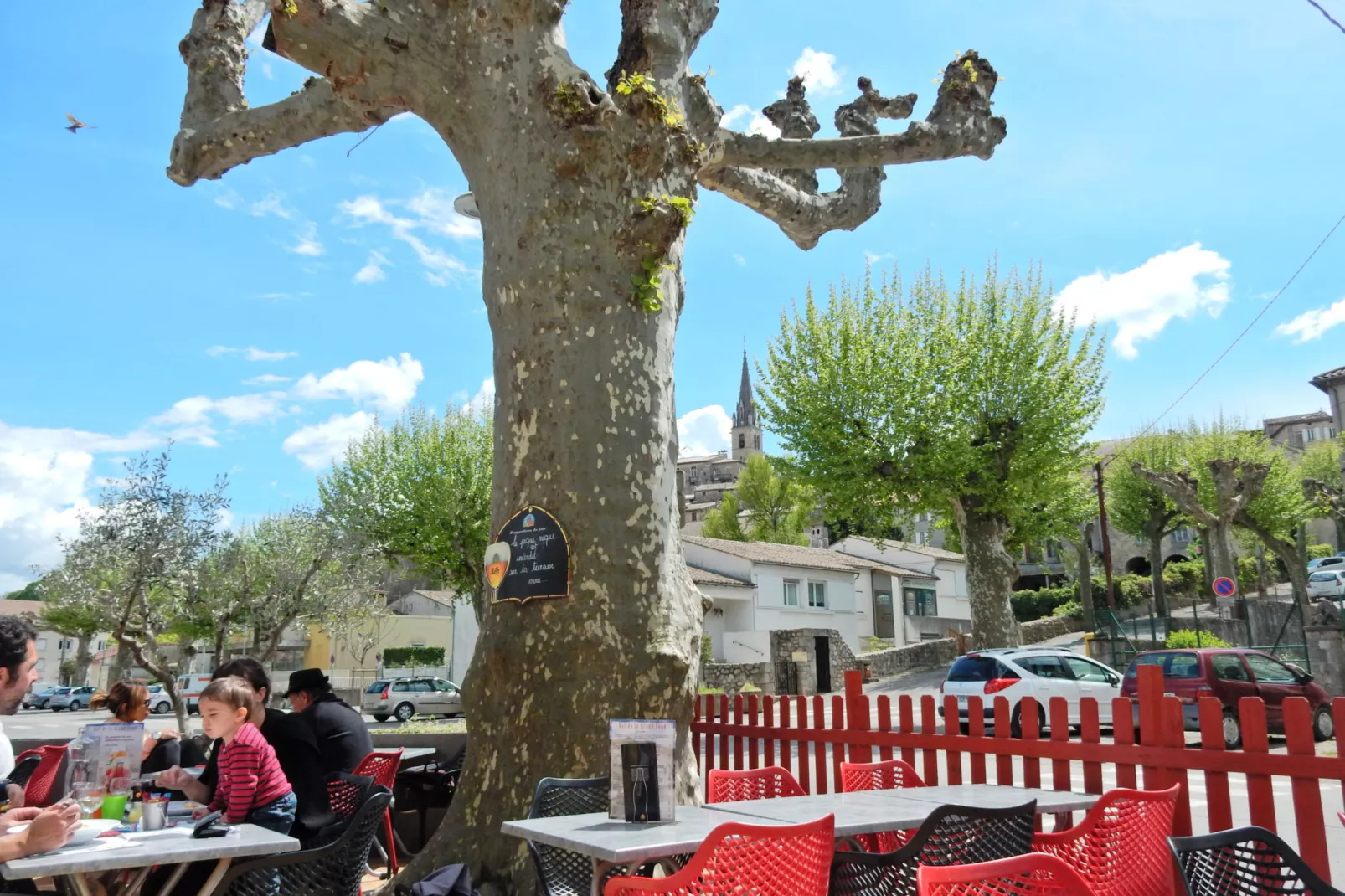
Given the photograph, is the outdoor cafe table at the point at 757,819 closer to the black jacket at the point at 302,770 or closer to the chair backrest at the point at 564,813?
the chair backrest at the point at 564,813

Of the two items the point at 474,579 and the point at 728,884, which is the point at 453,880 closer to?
the point at 728,884

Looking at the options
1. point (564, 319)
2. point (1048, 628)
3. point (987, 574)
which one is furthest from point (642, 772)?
point (1048, 628)

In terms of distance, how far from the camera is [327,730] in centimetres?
609

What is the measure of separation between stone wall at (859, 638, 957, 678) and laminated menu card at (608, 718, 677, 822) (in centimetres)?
3297

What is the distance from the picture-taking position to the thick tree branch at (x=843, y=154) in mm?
7816

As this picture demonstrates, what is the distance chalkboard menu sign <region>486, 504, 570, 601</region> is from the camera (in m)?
5.43

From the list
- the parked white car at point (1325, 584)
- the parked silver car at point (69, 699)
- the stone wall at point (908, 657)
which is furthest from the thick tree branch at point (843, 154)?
the parked silver car at point (69, 699)

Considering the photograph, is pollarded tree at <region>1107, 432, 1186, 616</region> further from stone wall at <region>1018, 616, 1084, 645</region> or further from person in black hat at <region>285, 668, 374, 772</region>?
person in black hat at <region>285, 668, 374, 772</region>

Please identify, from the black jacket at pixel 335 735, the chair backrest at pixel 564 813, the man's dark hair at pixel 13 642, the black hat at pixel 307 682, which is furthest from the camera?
the black hat at pixel 307 682

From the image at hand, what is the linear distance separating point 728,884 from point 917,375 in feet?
72.0

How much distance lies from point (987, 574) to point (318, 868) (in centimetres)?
2112

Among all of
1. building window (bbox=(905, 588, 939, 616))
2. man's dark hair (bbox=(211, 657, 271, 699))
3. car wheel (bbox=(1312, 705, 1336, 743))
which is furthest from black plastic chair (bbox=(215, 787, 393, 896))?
building window (bbox=(905, 588, 939, 616))

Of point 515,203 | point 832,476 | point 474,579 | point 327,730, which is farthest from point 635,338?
point 474,579

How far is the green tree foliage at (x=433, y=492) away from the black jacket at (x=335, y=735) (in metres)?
25.3
